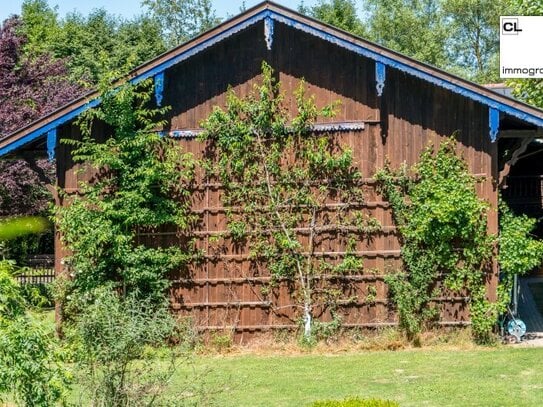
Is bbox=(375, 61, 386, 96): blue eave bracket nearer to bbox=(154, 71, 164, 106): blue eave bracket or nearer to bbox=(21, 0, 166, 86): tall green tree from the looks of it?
bbox=(154, 71, 164, 106): blue eave bracket

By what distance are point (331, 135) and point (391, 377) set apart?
5.08 m

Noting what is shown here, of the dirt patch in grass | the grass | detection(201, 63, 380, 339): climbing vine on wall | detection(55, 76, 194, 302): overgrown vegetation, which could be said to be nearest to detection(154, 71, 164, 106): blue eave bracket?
detection(55, 76, 194, 302): overgrown vegetation

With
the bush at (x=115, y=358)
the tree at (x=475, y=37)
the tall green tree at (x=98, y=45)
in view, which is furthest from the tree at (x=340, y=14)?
the bush at (x=115, y=358)

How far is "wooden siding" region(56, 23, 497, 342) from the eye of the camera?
52.1 feet

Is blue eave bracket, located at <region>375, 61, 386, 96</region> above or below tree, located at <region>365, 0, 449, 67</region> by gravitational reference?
below

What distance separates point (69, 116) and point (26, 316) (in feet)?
30.2

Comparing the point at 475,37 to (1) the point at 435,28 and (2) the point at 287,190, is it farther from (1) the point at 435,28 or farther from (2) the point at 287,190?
(2) the point at 287,190

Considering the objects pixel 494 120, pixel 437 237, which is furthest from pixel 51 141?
pixel 494 120

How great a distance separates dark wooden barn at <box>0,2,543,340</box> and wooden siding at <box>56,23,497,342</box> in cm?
2

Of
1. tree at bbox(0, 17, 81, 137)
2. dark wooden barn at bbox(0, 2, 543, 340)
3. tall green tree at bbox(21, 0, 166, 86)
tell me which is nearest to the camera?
dark wooden barn at bbox(0, 2, 543, 340)

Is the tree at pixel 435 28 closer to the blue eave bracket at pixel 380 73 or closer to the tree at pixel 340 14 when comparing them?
the tree at pixel 340 14

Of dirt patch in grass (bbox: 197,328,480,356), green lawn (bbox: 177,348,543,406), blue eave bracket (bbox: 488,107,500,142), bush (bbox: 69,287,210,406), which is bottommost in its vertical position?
green lawn (bbox: 177,348,543,406)

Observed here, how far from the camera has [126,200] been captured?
624 inches

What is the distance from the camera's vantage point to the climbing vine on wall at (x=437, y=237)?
1559cm
